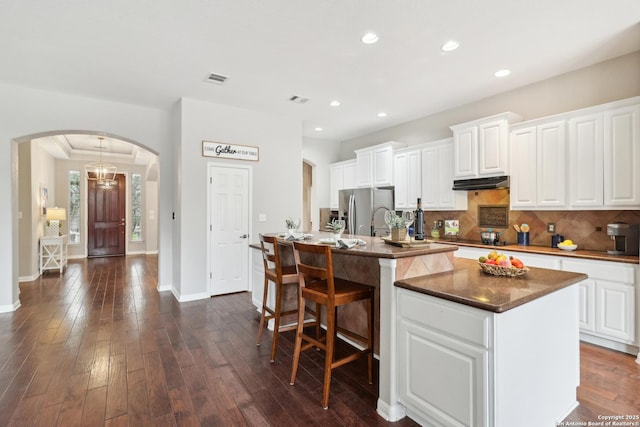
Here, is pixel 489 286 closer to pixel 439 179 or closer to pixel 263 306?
pixel 263 306

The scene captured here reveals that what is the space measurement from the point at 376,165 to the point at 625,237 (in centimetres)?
363

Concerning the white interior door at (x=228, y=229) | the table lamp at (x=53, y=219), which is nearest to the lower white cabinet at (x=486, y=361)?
the white interior door at (x=228, y=229)

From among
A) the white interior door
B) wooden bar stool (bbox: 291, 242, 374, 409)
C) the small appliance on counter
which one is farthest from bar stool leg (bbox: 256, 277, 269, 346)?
the small appliance on counter

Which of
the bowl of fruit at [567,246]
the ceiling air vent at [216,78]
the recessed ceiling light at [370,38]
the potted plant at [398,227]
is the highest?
the ceiling air vent at [216,78]

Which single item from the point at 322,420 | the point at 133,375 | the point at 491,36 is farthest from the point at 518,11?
the point at 133,375

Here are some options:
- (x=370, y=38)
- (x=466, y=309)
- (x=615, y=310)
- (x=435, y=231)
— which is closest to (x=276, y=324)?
(x=466, y=309)

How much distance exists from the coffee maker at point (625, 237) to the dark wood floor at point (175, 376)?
3.47ft

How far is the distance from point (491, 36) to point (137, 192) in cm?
997

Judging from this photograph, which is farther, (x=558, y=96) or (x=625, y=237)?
(x=558, y=96)

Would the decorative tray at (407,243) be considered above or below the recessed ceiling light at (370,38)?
below

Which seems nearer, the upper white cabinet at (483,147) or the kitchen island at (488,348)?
the kitchen island at (488,348)

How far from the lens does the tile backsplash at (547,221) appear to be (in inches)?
139

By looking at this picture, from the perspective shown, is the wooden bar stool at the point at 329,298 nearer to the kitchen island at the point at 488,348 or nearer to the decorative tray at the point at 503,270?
the kitchen island at the point at 488,348

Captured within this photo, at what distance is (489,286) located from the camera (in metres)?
1.84
